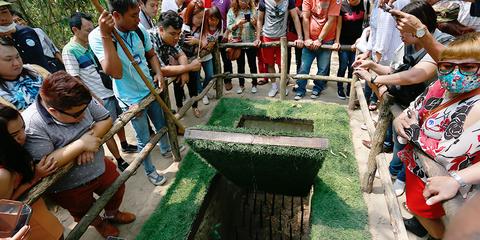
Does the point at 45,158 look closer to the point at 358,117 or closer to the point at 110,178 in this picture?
the point at 110,178

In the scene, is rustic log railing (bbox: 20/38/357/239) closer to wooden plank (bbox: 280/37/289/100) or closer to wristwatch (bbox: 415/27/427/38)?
wooden plank (bbox: 280/37/289/100)

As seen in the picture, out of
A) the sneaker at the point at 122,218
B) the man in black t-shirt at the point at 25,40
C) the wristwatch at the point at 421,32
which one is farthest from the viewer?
the man in black t-shirt at the point at 25,40

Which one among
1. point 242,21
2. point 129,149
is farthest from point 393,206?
point 242,21

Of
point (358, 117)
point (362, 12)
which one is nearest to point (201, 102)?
point (358, 117)

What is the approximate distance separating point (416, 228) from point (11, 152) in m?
3.15

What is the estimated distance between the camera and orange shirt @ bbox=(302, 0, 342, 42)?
Answer: 177 inches

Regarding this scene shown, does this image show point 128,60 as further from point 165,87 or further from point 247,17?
point 247,17

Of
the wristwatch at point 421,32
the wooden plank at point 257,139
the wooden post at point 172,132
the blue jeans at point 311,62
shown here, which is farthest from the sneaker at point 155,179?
the wristwatch at point 421,32

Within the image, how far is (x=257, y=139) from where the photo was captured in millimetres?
2490

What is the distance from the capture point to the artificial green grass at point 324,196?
2885mm

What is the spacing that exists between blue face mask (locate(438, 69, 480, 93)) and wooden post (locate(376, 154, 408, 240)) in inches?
41.2

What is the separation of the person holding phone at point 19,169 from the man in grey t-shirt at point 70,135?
111 millimetres

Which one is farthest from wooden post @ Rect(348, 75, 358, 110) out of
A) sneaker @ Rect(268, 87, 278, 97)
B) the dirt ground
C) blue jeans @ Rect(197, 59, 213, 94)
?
blue jeans @ Rect(197, 59, 213, 94)

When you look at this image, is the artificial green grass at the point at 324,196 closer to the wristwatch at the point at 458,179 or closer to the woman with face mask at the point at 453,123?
the woman with face mask at the point at 453,123
